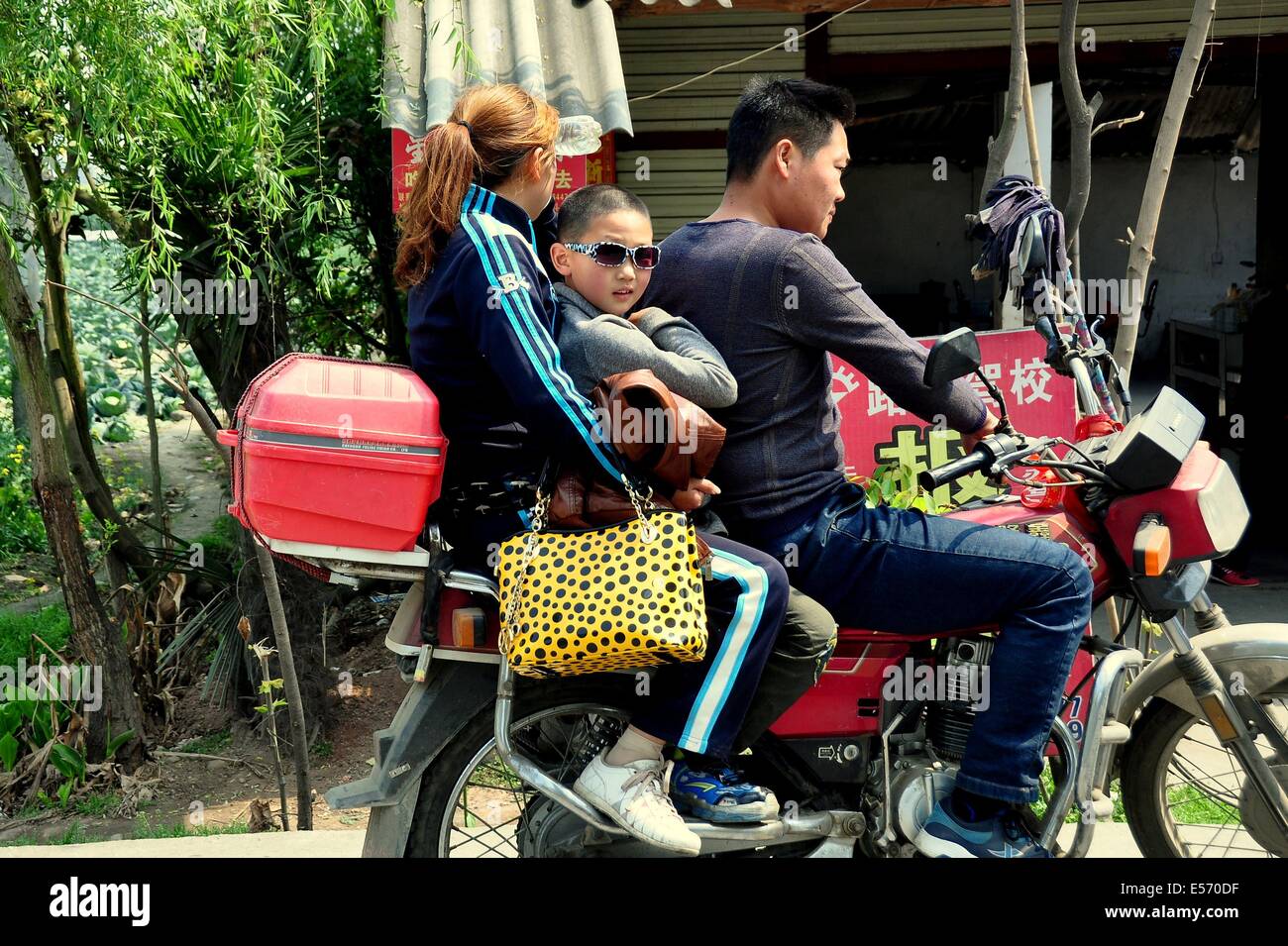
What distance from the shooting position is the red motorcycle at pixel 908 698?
2697 millimetres

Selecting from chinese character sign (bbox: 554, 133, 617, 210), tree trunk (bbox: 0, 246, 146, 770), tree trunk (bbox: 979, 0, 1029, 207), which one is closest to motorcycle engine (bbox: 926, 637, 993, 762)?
tree trunk (bbox: 979, 0, 1029, 207)

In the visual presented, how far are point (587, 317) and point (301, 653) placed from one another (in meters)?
3.55

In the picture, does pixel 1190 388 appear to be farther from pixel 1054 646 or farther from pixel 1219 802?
pixel 1054 646

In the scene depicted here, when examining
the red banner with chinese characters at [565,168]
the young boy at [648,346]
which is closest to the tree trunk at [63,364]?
the red banner with chinese characters at [565,168]

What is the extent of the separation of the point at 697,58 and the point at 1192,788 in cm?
455

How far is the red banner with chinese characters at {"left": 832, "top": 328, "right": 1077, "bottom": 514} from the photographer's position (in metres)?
4.65

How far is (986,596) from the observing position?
2.68 meters

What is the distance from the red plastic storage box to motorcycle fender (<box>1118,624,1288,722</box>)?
5.98 feet

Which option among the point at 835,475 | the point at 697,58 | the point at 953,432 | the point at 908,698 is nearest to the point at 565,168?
the point at 697,58

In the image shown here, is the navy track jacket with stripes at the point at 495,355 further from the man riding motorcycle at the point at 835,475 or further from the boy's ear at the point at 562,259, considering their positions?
the man riding motorcycle at the point at 835,475

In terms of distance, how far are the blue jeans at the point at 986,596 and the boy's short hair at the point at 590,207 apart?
818 mm

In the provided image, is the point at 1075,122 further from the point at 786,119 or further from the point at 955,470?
the point at 955,470

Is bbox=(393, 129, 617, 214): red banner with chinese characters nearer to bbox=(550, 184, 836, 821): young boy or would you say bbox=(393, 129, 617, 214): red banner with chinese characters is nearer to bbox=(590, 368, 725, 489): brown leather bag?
bbox=(550, 184, 836, 821): young boy
